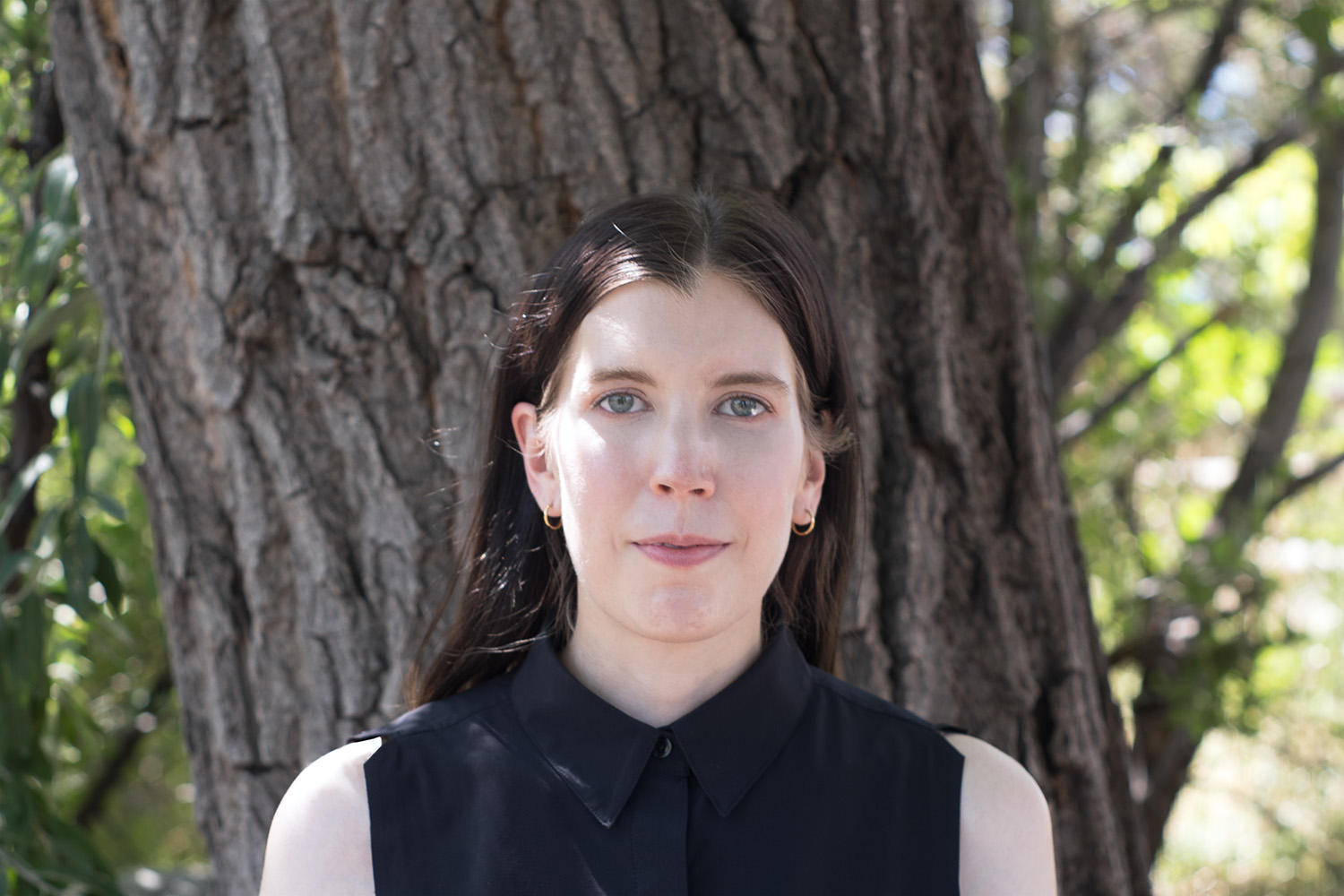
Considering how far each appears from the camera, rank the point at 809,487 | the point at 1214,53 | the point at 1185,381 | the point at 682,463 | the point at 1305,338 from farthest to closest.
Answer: the point at 1185,381 < the point at 1305,338 < the point at 1214,53 < the point at 809,487 < the point at 682,463

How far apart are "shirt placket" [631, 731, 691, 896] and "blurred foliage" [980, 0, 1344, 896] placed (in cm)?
226

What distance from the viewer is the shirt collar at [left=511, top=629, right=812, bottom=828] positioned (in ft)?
4.65

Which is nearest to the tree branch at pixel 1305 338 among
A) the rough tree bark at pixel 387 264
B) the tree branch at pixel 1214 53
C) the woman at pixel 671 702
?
the tree branch at pixel 1214 53

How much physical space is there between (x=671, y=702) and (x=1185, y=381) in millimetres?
3476

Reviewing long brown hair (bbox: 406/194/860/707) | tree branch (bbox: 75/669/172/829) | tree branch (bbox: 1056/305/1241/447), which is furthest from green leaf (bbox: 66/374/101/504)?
tree branch (bbox: 1056/305/1241/447)

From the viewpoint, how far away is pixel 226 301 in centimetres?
188

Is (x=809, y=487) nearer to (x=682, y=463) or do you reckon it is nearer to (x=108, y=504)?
(x=682, y=463)

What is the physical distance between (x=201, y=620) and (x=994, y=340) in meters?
1.43

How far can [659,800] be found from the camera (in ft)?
4.65

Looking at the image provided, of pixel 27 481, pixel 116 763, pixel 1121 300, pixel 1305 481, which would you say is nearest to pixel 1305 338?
pixel 1305 481

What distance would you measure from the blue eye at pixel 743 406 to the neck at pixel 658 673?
28 centimetres

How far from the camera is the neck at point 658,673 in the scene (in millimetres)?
1483

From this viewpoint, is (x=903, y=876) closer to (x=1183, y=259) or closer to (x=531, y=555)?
(x=531, y=555)

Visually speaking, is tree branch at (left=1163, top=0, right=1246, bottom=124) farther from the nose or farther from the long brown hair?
the nose
